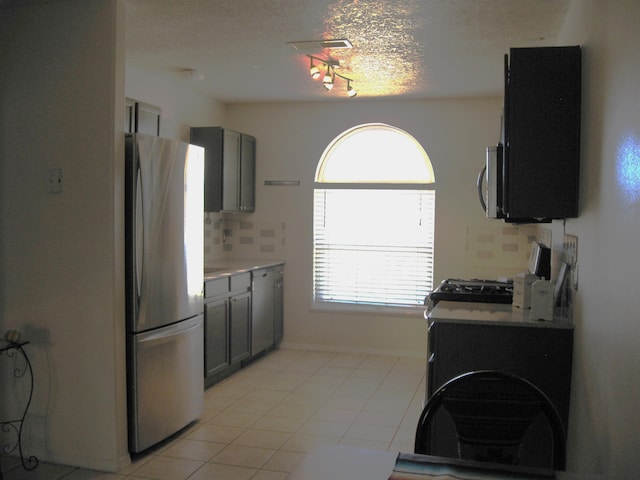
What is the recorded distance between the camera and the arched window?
5.98m

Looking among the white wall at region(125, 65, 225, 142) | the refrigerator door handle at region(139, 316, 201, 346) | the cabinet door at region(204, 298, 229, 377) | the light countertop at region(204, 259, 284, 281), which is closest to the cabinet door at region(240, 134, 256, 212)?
the white wall at region(125, 65, 225, 142)

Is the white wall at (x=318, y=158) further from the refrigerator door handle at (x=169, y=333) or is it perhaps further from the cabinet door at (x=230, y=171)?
the refrigerator door handle at (x=169, y=333)

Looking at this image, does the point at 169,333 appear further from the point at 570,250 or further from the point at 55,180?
the point at 570,250

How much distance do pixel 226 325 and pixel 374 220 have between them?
197cm

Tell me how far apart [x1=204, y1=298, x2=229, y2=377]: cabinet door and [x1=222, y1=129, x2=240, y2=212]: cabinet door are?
3.68ft

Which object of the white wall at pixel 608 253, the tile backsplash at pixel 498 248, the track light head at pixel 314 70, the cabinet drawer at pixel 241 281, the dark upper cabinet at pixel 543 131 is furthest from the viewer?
the tile backsplash at pixel 498 248

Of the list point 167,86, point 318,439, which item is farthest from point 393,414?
point 167,86

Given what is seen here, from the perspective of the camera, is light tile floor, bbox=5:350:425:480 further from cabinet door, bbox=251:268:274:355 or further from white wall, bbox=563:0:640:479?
white wall, bbox=563:0:640:479

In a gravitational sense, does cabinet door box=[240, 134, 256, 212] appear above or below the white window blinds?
above

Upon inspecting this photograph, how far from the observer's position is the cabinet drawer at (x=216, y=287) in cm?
454

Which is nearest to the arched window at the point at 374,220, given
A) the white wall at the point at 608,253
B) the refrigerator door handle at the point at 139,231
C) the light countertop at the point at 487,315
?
the light countertop at the point at 487,315

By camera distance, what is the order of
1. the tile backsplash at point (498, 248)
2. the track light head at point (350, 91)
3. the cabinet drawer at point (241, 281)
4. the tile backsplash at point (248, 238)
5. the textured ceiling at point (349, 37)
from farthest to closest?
the tile backsplash at point (248, 238)
the tile backsplash at point (498, 248)
the cabinet drawer at point (241, 281)
the track light head at point (350, 91)
the textured ceiling at point (349, 37)

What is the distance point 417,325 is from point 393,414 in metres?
1.81

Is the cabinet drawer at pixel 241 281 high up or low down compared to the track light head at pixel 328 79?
down
